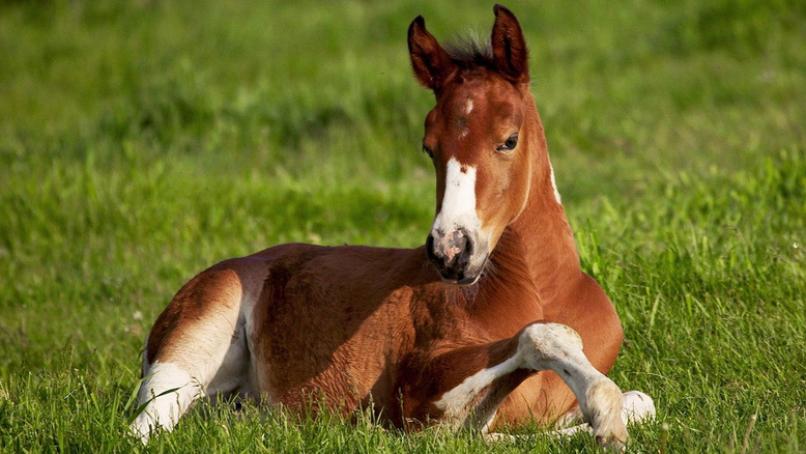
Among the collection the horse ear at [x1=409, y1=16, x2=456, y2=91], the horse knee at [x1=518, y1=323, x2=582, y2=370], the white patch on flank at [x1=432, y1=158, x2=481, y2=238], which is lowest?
the horse knee at [x1=518, y1=323, x2=582, y2=370]

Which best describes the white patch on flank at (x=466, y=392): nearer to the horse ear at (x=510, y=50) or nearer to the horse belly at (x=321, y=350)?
the horse belly at (x=321, y=350)

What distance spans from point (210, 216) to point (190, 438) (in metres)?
4.35

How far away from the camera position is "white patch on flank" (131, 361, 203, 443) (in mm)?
4837

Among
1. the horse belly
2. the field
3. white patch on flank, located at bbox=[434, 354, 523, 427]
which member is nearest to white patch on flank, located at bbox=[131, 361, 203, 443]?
the field

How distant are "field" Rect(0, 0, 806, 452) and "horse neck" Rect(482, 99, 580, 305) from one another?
0.66 metres

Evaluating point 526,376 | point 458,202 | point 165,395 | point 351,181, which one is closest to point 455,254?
point 458,202

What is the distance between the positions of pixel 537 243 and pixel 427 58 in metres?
0.85

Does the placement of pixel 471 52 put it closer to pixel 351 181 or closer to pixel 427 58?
pixel 427 58

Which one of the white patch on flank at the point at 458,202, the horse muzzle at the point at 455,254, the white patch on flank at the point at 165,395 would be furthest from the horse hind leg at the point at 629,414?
the white patch on flank at the point at 165,395

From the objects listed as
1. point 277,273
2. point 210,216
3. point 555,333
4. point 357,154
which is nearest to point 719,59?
point 357,154

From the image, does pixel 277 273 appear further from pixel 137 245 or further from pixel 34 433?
pixel 137 245

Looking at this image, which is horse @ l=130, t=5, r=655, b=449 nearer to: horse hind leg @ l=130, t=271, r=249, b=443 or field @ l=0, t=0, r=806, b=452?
horse hind leg @ l=130, t=271, r=249, b=443

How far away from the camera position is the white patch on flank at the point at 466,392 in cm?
436

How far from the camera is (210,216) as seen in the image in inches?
335
